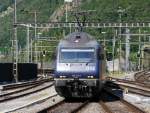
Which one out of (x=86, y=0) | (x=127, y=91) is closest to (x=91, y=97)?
(x=127, y=91)

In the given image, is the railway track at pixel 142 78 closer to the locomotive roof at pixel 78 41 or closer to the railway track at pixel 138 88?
the railway track at pixel 138 88

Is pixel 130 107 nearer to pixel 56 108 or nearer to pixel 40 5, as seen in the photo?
pixel 56 108

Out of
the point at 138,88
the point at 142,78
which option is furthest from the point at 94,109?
the point at 142,78

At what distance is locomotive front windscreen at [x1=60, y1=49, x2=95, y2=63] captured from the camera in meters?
25.2

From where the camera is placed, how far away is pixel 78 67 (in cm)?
2492

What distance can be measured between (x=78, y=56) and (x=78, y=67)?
0.62 m

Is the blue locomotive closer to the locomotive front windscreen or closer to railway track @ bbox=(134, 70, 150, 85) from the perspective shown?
the locomotive front windscreen

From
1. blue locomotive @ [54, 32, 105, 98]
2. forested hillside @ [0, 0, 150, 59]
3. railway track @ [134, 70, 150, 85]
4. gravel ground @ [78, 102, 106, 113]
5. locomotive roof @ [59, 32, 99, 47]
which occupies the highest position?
forested hillside @ [0, 0, 150, 59]

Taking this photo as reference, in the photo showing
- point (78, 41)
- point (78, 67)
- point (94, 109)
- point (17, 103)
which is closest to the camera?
point (94, 109)

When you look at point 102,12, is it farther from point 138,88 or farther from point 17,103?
point 17,103

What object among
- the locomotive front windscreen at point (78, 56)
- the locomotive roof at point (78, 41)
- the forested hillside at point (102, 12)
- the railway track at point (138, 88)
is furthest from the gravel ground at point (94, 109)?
the forested hillside at point (102, 12)

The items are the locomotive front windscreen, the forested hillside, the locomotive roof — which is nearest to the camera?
the locomotive front windscreen

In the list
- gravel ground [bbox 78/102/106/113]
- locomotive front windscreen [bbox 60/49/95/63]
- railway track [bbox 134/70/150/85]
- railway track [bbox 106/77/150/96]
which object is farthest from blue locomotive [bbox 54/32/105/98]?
railway track [bbox 134/70/150/85]

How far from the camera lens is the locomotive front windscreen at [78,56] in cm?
2520
